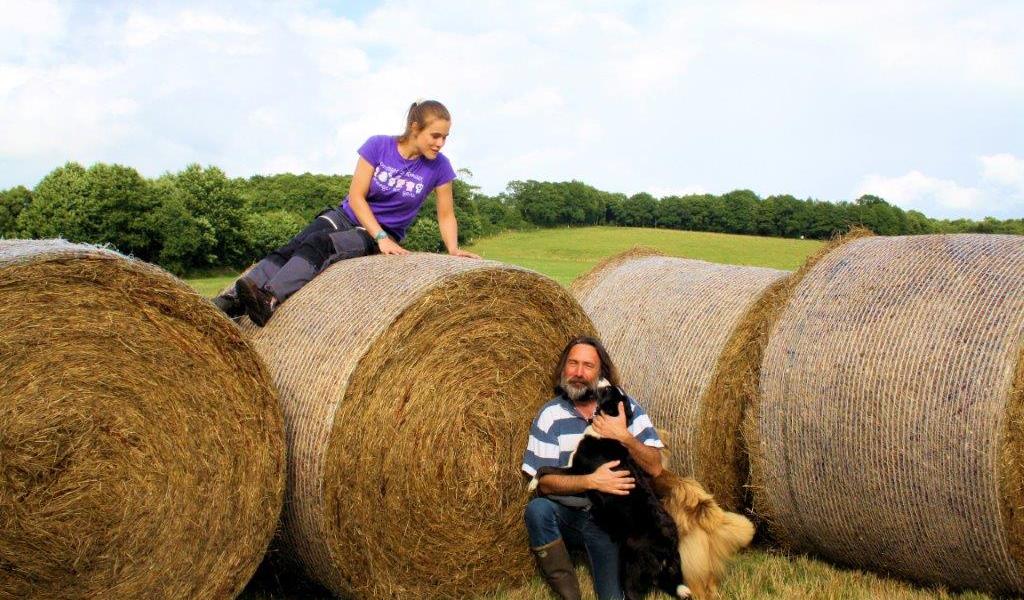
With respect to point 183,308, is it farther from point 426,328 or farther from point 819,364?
point 819,364

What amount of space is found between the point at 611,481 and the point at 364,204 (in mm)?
2274

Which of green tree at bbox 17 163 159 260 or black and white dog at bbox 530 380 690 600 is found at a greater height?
green tree at bbox 17 163 159 260

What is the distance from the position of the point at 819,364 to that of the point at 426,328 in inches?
87.9

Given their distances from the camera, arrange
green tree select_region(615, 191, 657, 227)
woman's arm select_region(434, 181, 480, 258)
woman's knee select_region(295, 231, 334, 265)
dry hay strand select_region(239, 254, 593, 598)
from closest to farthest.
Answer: dry hay strand select_region(239, 254, 593, 598) → woman's knee select_region(295, 231, 334, 265) → woman's arm select_region(434, 181, 480, 258) → green tree select_region(615, 191, 657, 227)

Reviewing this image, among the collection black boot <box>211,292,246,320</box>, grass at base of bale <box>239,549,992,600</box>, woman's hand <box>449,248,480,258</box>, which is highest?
woman's hand <box>449,248,480,258</box>

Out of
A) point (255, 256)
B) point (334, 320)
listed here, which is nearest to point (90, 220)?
point (255, 256)

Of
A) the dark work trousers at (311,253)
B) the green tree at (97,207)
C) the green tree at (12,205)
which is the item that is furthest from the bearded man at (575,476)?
the green tree at (12,205)

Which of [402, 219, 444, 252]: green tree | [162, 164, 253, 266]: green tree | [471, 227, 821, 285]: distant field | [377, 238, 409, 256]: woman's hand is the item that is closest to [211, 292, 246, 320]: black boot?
[377, 238, 409, 256]: woman's hand

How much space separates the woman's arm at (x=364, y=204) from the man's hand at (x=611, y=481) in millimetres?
1760

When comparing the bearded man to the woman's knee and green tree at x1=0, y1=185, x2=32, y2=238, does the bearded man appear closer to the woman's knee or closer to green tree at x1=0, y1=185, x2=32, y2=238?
the woman's knee

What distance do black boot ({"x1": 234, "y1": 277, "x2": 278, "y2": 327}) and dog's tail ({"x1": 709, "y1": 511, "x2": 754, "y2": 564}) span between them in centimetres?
270

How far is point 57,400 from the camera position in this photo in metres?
3.66

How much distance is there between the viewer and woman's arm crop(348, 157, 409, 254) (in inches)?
212

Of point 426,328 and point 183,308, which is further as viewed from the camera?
point 426,328
